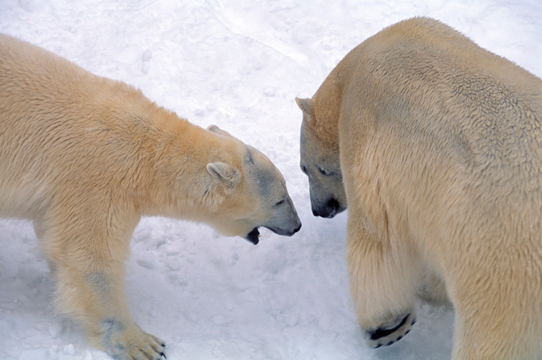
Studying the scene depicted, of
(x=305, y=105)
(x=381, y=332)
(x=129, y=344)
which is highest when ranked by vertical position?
(x=305, y=105)

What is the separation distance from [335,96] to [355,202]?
0.87 m

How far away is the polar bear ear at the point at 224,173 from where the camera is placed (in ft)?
10.2

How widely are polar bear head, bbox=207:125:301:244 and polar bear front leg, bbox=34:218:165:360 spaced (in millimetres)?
676

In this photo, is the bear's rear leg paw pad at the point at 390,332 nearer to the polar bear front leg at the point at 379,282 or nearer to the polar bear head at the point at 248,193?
the polar bear front leg at the point at 379,282

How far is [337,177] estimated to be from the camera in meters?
3.92

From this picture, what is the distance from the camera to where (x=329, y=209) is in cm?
415

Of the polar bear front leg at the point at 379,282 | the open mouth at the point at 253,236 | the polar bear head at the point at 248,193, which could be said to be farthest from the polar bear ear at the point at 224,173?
the polar bear front leg at the point at 379,282

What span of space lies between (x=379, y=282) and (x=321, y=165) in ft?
3.63

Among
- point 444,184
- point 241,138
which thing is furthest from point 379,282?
point 241,138

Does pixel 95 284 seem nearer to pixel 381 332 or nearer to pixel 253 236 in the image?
pixel 253 236

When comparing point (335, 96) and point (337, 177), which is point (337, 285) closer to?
point (337, 177)

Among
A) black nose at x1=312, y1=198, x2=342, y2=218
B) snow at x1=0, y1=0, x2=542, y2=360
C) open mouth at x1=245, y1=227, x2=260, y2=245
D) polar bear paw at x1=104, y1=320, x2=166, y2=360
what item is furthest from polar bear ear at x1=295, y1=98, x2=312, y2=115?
polar bear paw at x1=104, y1=320, x2=166, y2=360

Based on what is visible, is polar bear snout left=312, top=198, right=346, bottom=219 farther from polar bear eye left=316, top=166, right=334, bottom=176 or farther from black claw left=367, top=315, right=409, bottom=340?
black claw left=367, top=315, right=409, bottom=340

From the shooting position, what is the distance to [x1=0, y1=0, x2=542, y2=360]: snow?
3.42 meters
